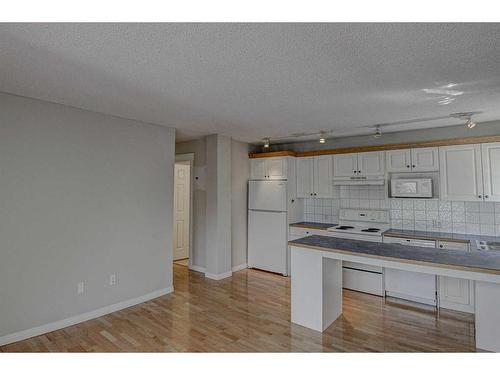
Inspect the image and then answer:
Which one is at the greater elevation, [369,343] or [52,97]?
[52,97]

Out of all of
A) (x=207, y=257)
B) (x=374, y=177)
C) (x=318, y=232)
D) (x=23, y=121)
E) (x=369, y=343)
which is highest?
(x=23, y=121)

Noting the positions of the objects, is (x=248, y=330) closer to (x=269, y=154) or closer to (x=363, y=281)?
(x=363, y=281)

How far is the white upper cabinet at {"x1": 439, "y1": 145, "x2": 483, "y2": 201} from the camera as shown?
3.41m

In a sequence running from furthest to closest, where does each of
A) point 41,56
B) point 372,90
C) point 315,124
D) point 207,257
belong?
point 207,257 → point 315,124 → point 372,90 → point 41,56

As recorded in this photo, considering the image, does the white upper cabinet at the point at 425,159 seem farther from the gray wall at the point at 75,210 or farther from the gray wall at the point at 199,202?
the gray wall at the point at 75,210

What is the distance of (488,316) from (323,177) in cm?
276

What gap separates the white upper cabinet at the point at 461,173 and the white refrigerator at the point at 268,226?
2.28m

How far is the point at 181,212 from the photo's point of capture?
5.91 metres

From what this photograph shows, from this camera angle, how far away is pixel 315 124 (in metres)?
3.79

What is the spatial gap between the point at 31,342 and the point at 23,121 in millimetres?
2104

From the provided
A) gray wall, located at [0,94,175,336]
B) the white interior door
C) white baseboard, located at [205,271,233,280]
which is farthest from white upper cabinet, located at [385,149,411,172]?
the white interior door

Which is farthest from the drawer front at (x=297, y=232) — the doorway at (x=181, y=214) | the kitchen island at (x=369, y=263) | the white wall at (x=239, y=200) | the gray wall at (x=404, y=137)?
the doorway at (x=181, y=214)
